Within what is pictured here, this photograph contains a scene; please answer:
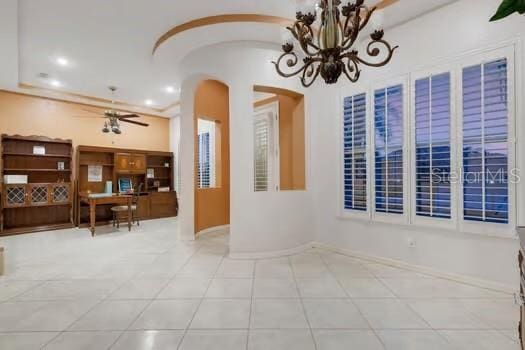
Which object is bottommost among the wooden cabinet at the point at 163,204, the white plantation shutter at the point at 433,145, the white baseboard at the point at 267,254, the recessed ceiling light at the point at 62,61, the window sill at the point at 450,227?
the white baseboard at the point at 267,254

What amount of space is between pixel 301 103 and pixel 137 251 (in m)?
3.56

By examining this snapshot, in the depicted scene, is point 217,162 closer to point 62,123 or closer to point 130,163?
point 130,163

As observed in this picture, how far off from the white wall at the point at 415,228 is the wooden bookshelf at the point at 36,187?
19.2 feet

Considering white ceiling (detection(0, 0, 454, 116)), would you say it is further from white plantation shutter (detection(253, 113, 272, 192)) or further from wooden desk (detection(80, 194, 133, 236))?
wooden desk (detection(80, 194, 133, 236))

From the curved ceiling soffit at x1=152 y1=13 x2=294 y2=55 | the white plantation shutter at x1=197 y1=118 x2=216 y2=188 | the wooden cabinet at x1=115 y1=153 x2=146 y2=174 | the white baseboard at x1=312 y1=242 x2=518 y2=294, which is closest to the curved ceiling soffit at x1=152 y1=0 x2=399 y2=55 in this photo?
the curved ceiling soffit at x1=152 y1=13 x2=294 y2=55

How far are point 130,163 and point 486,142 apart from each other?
732cm

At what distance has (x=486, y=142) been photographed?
2641 mm

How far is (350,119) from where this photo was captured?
12.3 feet

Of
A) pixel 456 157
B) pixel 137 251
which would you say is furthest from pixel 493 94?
pixel 137 251

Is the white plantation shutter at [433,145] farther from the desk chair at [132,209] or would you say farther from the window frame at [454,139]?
the desk chair at [132,209]

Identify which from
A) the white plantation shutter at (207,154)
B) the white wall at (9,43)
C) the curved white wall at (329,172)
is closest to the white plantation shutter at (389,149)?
the curved white wall at (329,172)

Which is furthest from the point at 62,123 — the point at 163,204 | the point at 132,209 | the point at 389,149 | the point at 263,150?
the point at 389,149

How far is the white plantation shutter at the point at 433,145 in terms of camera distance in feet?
9.52

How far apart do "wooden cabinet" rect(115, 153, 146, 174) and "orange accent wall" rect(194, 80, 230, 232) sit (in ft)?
9.07
